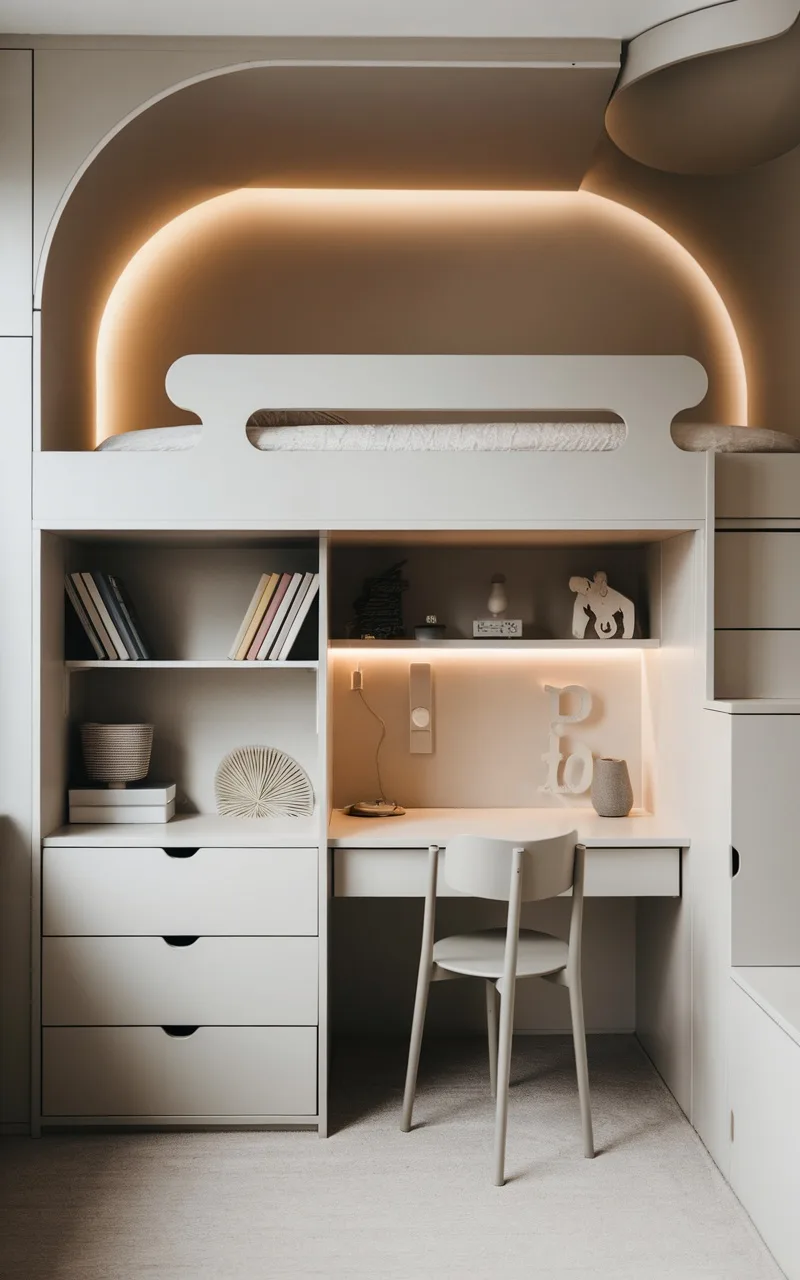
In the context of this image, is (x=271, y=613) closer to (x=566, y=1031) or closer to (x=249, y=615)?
(x=249, y=615)

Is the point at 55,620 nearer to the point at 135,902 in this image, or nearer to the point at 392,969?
the point at 135,902

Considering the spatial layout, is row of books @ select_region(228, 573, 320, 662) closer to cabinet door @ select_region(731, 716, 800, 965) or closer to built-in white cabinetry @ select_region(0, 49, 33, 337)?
built-in white cabinetry @ select_region(0, 49, 33, 337)

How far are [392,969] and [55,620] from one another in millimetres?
1489

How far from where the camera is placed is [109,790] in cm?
279

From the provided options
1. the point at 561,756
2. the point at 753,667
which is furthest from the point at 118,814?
the point at 753,667

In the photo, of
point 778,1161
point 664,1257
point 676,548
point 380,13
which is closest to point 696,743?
point 676,548

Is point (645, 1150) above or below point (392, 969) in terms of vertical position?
below

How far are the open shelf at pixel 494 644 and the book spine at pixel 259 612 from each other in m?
0.26

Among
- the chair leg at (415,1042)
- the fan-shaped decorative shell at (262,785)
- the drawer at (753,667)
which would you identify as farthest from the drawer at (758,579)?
the fan-shaped decorative shell at (262,785)

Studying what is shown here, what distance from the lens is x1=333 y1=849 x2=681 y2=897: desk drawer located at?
8.61ft

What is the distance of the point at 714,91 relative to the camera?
8.41 feet

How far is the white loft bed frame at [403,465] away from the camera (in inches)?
98.5

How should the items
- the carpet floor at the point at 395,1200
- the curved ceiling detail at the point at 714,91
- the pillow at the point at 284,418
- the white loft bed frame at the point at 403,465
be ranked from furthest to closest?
the pillow at the point at 284,418 → the white loft bed frame at the point at 403,465 → the curved ceiling detail at the point at 714,91 → the carpet floor at the point at 395,1200

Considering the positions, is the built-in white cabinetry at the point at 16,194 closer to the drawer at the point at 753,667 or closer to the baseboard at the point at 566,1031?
the drawer at the point at 753,667
